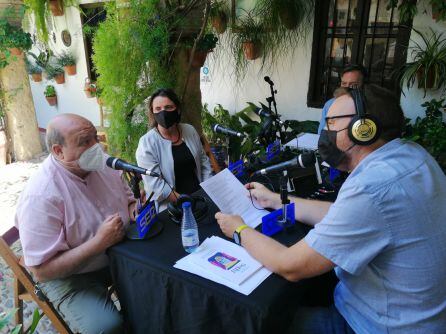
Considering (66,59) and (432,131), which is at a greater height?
(66,59)

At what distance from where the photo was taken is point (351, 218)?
0.98 meters

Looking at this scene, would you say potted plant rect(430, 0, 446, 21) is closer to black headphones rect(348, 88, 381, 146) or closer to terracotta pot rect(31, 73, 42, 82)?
black headphones rect(348, 88, 381, 146)

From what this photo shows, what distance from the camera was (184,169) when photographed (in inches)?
100

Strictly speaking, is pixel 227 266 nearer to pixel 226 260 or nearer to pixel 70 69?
pixel 226 260

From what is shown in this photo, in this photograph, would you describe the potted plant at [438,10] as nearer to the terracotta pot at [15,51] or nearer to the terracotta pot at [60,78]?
the terracotta pot at [15,51]

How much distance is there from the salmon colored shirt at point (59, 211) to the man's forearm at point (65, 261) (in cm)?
3

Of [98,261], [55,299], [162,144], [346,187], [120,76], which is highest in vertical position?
[120,76]

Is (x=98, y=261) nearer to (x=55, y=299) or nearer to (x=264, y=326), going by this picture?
(x=55, y=299)

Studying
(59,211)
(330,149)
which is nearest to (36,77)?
(59,211)

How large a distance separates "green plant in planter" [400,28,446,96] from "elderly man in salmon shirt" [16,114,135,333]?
303 centimetres

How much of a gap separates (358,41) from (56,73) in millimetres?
5373

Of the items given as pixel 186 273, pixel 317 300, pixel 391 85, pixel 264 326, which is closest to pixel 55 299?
pixel 186 273

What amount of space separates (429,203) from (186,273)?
83cm

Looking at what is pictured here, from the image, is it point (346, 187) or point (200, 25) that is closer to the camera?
point (346, 187)
